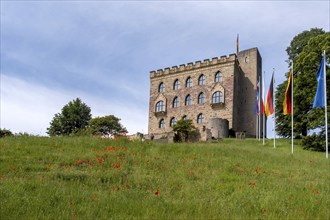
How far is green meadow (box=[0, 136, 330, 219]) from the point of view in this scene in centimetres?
761

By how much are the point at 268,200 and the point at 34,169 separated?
7104 millimetres

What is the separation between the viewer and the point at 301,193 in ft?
33.6

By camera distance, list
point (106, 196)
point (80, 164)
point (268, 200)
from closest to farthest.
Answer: point (106, 196) → point (268, 200) → point (80, 164)

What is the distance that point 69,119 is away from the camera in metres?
58.6

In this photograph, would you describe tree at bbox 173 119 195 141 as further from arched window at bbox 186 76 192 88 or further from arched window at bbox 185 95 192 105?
arched window at bbox 186 76 192 88

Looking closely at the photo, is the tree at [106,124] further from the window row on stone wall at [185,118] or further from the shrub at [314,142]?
the shrub at [314,142]

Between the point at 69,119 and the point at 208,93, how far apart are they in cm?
2326

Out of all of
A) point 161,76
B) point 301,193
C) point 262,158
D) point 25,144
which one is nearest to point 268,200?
point 301,193

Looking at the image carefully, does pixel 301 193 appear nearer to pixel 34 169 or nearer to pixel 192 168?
pixel 192 168

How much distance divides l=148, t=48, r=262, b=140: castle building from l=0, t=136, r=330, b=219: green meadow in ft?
98.0

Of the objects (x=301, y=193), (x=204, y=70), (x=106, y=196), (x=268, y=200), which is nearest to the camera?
(x=106, y=196)

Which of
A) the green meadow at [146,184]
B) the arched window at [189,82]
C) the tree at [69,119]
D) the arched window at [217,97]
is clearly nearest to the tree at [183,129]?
the arched window at [217,97]

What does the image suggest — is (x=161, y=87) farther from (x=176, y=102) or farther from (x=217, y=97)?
(x=217, y=97)

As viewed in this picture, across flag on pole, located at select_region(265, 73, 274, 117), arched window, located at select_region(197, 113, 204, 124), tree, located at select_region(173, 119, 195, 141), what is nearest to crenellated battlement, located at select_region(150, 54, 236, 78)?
arched window, located at select_region(197, 113, 204, 124)
